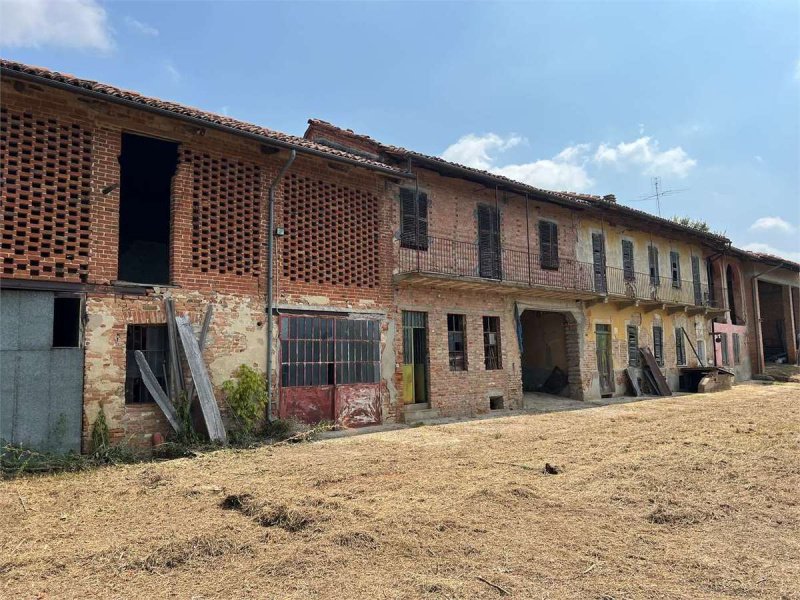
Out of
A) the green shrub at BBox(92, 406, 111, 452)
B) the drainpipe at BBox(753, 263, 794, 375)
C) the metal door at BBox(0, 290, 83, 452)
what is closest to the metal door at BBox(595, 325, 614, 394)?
the drainpipe at BBox(753, 263, 794, 375)

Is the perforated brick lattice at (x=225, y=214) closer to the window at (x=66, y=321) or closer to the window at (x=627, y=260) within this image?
the window at (x=66, y=321)

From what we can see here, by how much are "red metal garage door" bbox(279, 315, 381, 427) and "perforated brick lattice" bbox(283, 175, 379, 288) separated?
95cm

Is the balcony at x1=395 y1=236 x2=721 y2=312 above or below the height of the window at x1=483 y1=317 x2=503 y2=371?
above

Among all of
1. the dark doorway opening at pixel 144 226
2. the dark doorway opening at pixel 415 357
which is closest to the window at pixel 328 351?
the dark doorway opening at pixel 415 357

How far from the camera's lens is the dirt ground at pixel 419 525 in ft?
12.0

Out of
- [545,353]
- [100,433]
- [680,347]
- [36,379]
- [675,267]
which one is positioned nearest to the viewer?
[36,379]

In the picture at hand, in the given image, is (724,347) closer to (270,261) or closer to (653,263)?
(653,263)

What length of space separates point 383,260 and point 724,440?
293 inches

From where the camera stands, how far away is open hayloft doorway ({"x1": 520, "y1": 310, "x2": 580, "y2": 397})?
17.2 meters

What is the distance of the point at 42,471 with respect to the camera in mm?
7164

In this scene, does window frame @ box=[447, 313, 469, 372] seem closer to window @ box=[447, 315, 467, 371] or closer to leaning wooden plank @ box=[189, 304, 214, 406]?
window @ box=[447, 315, 467, 371]

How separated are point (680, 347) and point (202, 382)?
19.5 metres

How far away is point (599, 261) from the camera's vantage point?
60.3ft

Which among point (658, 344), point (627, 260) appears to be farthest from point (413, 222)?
point (658, 344)
